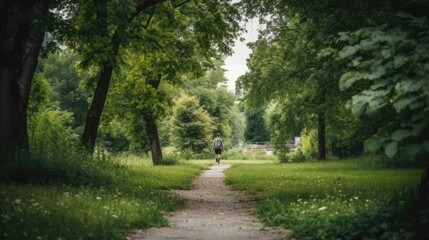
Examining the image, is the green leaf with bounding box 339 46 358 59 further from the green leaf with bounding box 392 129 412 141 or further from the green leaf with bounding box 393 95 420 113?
the green leaf with bounding box 392 129 412 141

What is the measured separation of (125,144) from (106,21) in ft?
158

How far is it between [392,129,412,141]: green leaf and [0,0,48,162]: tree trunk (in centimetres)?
1035

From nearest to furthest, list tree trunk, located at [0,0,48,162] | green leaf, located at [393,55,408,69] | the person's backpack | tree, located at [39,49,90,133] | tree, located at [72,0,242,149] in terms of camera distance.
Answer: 1. green leaf, located at [393,55,408,69]
2. tree trunk, located at [0,0,48,162]
3. tree, located at [72,0,242,149]
4. the person's backpack
5. tree, located at [39,49,90,133]

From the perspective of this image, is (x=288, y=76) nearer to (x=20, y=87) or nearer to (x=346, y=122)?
(x=346, y=122)

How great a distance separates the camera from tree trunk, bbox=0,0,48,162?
12.0 m

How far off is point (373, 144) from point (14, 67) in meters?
10.7

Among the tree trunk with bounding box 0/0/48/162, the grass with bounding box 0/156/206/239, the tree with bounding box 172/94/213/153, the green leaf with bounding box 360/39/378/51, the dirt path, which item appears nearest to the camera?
the green leaf with bounding box 360/39/378/51

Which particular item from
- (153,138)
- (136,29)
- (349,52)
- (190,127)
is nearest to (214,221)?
(349,52)

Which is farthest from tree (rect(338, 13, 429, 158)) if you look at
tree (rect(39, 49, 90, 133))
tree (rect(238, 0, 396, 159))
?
tree (rect(39, 49, 90, 133))

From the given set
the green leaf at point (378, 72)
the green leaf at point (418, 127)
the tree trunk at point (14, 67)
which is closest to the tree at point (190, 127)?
the tree trunk at point (14, 67)

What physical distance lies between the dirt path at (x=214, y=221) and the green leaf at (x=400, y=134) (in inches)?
156

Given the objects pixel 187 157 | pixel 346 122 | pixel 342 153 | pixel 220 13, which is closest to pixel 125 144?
pixel 187 157

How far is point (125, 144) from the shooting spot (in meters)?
62.4

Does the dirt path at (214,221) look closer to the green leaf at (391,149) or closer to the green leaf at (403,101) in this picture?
the green leaf at (391,149)
